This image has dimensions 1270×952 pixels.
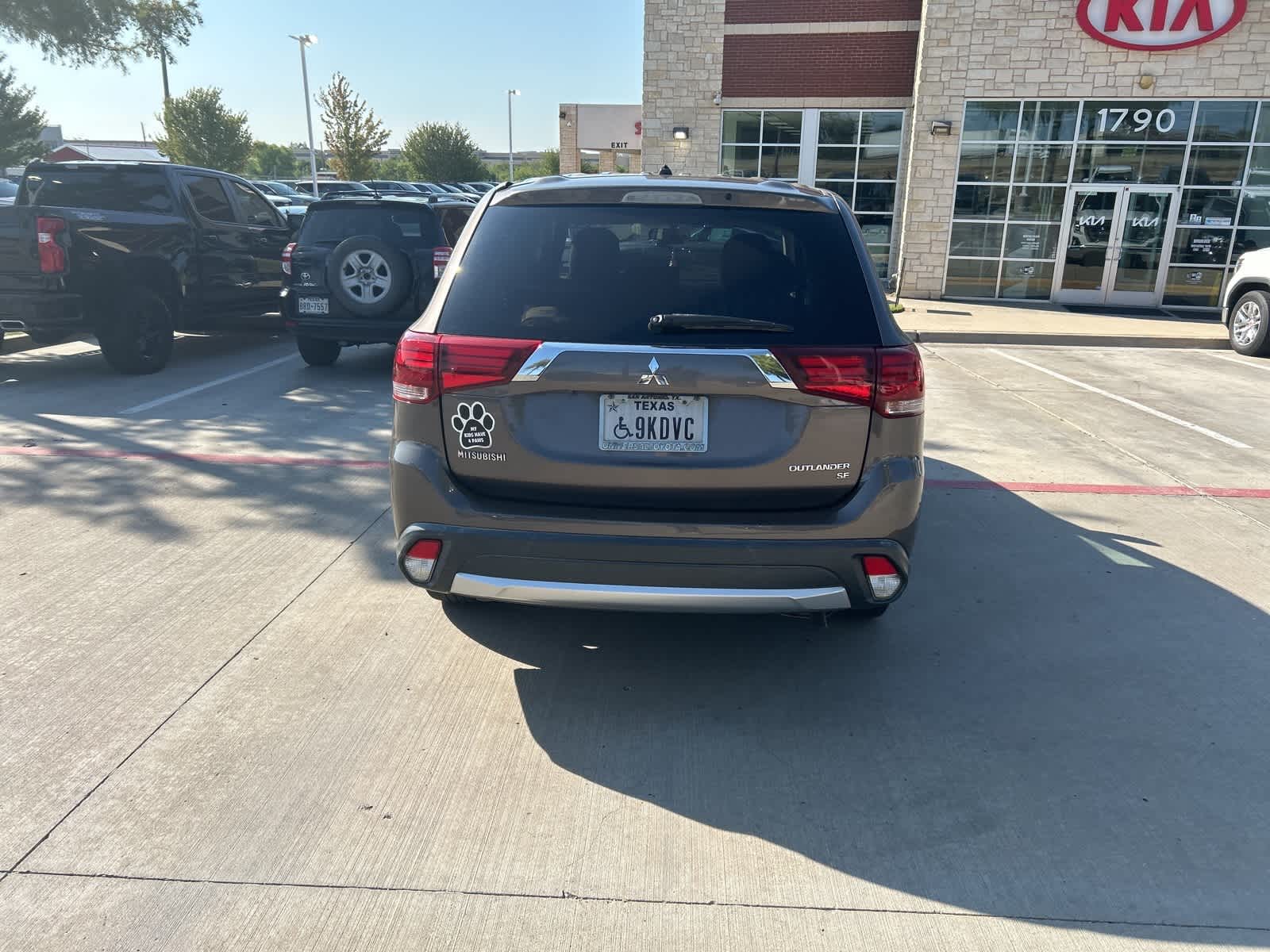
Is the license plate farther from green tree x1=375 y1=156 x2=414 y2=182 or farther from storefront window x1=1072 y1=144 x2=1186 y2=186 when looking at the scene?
green tree x1=375 y1=156 x2=414 y2=182

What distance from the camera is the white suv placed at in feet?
39.1

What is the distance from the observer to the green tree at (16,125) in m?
43.3

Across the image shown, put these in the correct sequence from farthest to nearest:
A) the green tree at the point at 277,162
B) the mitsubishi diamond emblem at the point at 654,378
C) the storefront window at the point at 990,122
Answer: the green tree at the point at 277,162, the storefront window at the point at 990,122, the mitsubishi diamond emblem at the point at 654,378

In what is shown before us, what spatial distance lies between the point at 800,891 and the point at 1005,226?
17261 millimetres

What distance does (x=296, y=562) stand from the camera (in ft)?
15.6

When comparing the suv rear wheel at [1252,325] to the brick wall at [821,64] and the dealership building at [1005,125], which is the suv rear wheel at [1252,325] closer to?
the dealership building at [1005,125]

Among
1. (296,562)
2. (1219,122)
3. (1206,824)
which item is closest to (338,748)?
Result: (296,562)

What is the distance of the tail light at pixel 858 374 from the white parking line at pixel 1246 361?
10665 millimetres

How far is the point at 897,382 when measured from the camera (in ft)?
10.4

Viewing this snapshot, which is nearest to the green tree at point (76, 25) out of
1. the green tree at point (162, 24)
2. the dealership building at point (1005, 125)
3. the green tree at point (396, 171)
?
the green tree at point (162, 24)

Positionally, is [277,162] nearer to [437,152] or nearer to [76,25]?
[437,152]

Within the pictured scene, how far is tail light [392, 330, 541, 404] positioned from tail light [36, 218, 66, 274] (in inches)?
263

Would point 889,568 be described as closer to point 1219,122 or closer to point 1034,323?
point 1034,323

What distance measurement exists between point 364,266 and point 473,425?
648 cm
